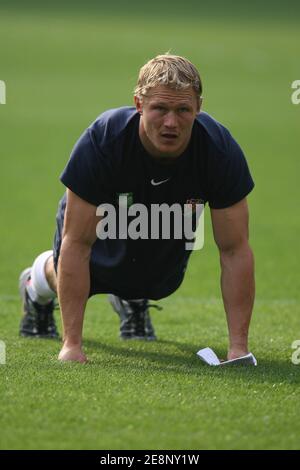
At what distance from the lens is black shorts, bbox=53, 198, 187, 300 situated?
22.5 feet

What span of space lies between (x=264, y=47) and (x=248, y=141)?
59.6 ft

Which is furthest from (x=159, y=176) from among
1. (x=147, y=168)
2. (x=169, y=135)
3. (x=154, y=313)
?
(x=154, y=313)

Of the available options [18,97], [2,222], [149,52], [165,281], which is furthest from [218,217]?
[149,52]

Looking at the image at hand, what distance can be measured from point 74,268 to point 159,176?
716 mm

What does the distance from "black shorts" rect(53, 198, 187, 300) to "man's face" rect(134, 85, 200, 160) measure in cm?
97

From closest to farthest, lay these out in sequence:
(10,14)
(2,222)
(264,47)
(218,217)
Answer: (218,217) < (2,222) < (264,47) < (10,14)

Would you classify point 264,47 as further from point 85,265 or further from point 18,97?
point 85,265

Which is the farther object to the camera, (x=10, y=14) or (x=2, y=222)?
(x=10, y=14)

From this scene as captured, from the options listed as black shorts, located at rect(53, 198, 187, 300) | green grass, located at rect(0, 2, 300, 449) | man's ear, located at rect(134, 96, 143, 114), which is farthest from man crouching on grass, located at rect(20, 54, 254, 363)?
green grass, located at rect(0, 2, 300, 449)

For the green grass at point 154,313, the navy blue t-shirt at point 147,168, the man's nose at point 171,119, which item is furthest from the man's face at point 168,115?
the green grass at point 154,313

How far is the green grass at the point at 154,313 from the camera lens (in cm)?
501

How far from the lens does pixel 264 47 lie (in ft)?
129

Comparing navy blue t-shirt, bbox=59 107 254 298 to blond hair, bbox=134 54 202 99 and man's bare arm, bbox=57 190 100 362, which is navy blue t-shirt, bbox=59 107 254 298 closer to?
man's bare arm, bbox=57 190 100 362

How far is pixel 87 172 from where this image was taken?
6.26 m
